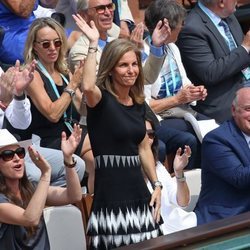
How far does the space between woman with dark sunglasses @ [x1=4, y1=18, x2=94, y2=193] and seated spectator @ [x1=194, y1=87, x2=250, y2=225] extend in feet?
2.43

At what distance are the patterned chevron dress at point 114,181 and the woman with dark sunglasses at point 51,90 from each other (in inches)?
25.7

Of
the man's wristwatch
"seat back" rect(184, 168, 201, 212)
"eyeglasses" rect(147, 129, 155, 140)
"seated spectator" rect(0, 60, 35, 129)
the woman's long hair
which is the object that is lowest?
"seat back" rect(184, 168, 201, 212)

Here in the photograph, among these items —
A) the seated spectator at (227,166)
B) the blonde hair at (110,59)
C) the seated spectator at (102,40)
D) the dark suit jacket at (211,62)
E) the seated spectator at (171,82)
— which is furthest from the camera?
the dark suit jacket at (211,62)

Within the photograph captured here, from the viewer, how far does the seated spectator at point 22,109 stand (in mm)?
5230

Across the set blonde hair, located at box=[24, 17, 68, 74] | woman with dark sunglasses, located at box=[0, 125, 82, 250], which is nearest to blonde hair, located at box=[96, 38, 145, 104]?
woman with dark sunglasses, located at box=[0, 125, 82, 250]

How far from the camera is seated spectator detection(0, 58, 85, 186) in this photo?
5230mm

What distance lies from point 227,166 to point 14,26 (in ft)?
6.39

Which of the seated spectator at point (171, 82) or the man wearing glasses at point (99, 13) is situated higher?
the man wearing glasses at point (99, 13)

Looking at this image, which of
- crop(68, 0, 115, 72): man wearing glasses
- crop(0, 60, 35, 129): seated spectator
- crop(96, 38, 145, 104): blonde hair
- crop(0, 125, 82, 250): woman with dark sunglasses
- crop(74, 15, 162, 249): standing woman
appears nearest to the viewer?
crop(0, 125, 82, 250): woman with dark sunglasses

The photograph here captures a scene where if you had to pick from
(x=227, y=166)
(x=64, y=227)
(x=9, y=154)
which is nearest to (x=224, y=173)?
(x=227, y=166)

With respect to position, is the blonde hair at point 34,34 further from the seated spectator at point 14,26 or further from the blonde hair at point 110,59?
the blonde hair at point 110,59

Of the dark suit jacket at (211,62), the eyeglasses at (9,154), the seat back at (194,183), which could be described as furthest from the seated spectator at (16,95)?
the dark suit jacket at (211,62)

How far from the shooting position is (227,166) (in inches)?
219

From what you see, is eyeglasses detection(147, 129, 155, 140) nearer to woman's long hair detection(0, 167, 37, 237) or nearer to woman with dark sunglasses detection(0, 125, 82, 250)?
woman with dark sunglasses detection(0, 125, 82, 250)
